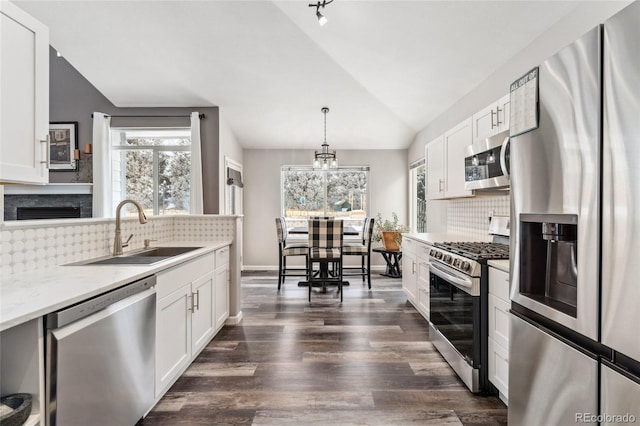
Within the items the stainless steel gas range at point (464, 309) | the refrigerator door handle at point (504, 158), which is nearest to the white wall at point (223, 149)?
the stainless steel gas range at point (464, 309)

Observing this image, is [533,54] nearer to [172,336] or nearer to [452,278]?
[452,278]

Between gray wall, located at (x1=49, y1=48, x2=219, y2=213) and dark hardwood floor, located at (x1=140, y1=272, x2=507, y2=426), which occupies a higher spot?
gray wall, located at (x1=49, y1=48, x2=219, y2=213)

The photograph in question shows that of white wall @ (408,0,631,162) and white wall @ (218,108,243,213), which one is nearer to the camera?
white wall @ (408,0,631,162)

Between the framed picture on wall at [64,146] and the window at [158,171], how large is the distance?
662 millimetres

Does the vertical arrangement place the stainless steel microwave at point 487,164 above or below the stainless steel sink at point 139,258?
above

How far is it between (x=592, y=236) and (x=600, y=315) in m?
0.23

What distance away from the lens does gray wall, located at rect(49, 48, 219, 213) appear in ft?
14.7

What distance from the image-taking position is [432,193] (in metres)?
3.68

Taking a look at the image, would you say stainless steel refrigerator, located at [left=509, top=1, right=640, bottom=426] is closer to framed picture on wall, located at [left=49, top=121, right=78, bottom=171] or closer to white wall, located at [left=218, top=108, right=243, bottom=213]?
white wall, located at [left=218, top=108, right=243, bottom=213]

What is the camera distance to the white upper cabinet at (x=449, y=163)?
2.85 meters

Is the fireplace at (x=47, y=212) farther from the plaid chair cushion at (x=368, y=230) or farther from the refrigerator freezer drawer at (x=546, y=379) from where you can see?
the refrigerator freezer drawer at (x=546, y=379)

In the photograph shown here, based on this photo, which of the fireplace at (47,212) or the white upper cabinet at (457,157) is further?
the fireplace at (47,212)

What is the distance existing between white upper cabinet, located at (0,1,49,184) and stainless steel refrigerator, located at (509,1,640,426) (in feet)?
6.69

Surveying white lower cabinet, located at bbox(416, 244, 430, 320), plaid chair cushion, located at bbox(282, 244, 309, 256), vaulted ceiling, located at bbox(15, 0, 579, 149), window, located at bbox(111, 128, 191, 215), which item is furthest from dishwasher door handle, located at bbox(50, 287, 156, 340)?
window, located at bbox(111, 128, 191, 215)
